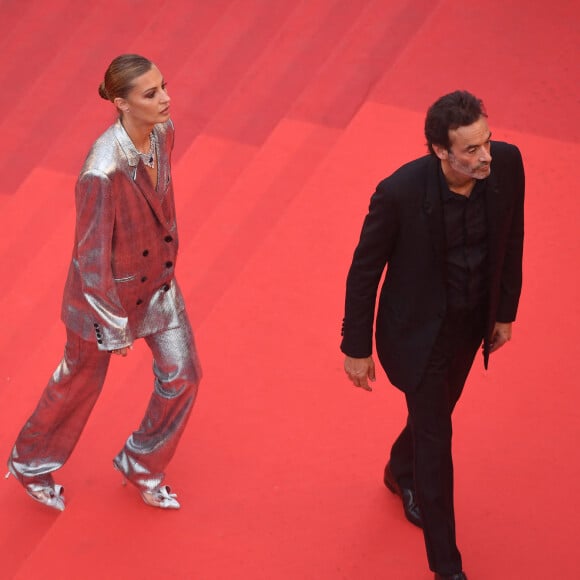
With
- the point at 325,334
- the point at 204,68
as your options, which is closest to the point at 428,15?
the point at 204,68

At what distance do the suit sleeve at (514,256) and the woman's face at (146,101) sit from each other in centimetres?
95

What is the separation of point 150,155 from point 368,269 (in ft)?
2.33

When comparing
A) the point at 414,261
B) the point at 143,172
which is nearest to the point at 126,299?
the point at 143,172

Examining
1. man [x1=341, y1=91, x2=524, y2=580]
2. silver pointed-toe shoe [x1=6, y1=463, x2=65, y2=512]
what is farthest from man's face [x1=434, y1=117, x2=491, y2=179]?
silver pointed-toe shoe [x1=6, y1=463, x2=65, y2=512]

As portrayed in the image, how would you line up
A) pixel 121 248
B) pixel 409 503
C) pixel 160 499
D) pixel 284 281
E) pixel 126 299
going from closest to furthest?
pixel 121 248, pixel 126 299, pixel 409 503, pixel 160 499, pixel 284 281

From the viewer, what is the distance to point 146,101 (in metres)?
3.24

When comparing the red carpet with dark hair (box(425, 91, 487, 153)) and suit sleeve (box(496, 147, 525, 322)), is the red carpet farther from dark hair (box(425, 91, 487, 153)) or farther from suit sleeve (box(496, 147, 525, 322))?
dark hair (box(425, 91, 487, 153))

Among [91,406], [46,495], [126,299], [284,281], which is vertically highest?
[284,281]

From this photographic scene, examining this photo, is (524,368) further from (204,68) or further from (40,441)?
(204,68)

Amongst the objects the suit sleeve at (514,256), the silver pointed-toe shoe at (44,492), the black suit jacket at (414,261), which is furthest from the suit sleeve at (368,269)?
the silver pointed-toe shoe at (44,492)

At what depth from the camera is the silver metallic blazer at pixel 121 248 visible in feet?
10.6

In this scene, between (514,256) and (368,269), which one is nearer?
(368,269)

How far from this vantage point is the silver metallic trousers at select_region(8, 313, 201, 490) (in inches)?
141

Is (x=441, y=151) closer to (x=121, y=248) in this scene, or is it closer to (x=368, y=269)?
(x=368, y=269)
